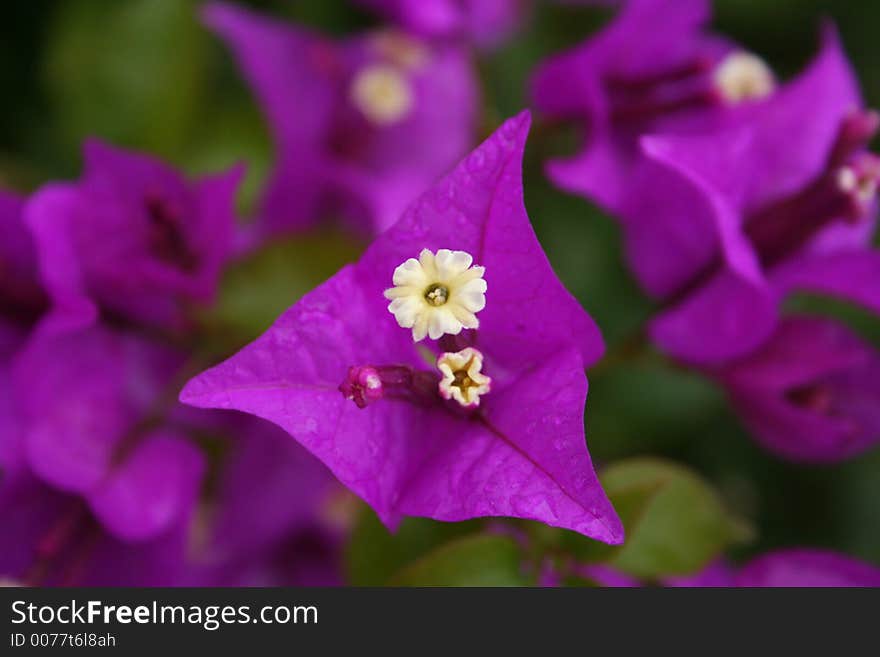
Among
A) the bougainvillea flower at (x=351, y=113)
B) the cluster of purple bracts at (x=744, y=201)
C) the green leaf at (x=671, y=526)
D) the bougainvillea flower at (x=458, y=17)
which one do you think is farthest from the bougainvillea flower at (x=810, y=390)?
the bougainvillea flower at (x=458, y=17)

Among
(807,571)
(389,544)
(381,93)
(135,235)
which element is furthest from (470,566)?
(381,93)

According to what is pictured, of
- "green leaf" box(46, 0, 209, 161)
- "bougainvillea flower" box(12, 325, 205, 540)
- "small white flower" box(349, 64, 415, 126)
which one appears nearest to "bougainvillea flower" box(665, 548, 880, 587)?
"bougainvillea flower" box(12, 325, 205, 540)

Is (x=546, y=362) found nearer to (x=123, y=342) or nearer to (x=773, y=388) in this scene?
(x=773, y=388)

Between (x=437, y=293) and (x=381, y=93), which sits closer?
(x=437, y=293)

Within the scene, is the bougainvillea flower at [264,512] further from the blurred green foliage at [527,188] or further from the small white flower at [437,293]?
the small white flower at [437,293]

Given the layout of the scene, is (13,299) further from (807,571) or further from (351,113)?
(807,571)

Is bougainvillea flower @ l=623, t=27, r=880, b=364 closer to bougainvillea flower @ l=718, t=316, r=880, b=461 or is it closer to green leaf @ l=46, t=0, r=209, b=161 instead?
bougainvillea flower @ l=718, t=316, r=880, b=461

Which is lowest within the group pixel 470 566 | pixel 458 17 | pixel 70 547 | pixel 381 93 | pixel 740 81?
pixel 470 566
